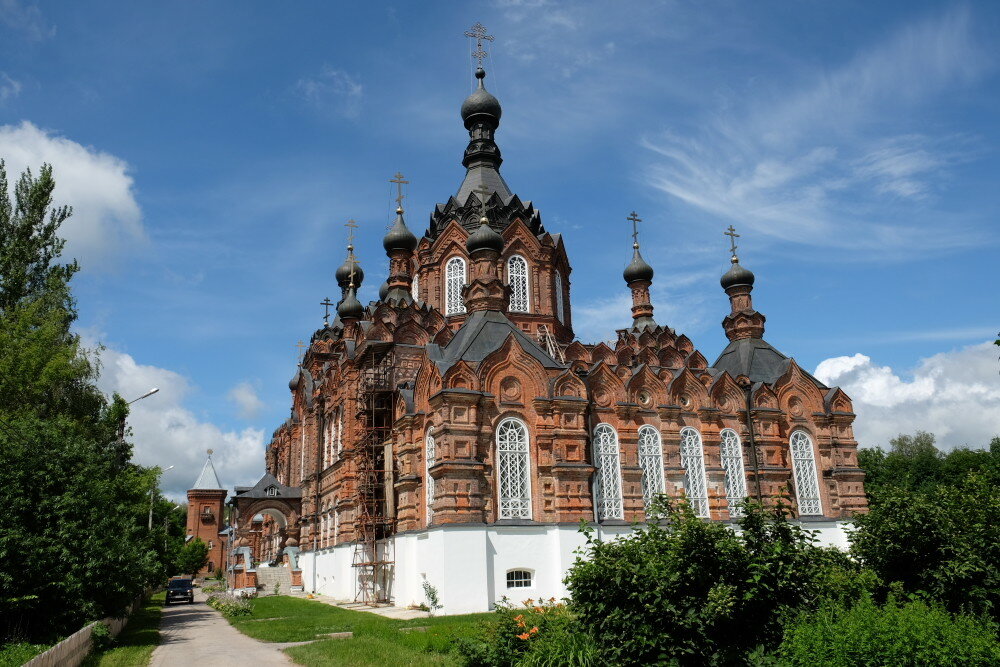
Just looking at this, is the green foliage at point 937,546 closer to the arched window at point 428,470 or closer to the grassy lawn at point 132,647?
the grassy lawn at point 132,647

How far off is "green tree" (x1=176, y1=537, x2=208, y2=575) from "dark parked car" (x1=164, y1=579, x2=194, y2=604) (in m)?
16.9

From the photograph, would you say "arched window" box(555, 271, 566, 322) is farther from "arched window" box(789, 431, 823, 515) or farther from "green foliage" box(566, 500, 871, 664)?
"green foliage" box(566, 500, 871, 664)

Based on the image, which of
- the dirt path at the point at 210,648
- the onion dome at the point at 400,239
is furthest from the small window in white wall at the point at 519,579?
the onion dome at the point at 400,239

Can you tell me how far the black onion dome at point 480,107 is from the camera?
30234 millimetres

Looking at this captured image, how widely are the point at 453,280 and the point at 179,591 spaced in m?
17.5

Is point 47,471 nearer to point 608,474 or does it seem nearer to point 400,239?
point 608,474

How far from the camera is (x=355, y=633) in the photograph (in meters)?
14.5

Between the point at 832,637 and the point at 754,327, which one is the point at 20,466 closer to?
the point at 832,637

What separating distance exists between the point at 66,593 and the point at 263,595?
731 inches

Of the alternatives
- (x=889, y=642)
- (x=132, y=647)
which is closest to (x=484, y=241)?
(x=132, y=647)

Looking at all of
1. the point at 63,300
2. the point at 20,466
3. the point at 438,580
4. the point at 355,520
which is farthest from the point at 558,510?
the point at 63,300

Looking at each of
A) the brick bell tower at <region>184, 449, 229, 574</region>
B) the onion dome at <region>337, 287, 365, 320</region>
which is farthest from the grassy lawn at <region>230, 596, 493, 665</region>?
the brick bell tower at <region>184, 449, 229, 574</region>

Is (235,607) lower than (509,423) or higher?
lower

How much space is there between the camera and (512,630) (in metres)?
9.38
